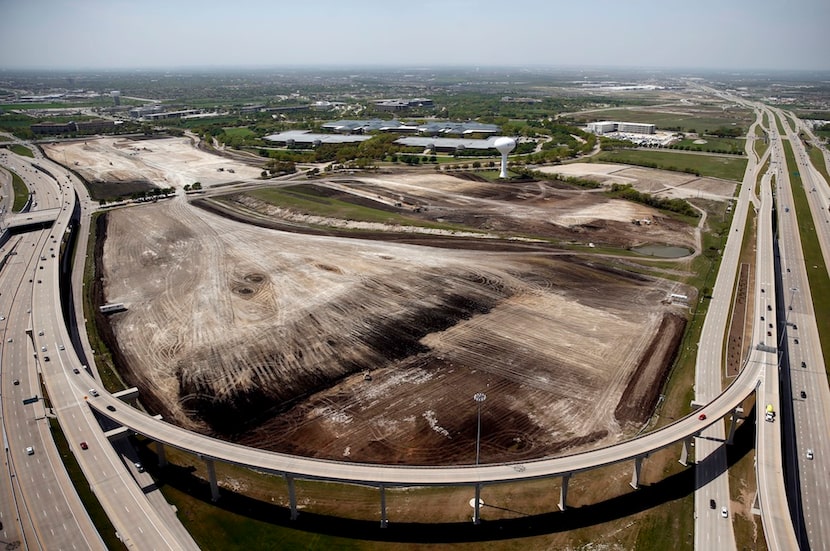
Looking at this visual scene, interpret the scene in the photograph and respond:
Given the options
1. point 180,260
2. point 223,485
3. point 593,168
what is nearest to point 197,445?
point 223,485

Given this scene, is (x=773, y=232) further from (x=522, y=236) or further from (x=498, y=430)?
(x=498, y=430)

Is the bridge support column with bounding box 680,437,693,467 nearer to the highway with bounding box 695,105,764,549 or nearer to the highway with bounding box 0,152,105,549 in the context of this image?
the highway with bounding box 695,105,764,549

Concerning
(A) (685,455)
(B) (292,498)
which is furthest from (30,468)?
(A) (685,455)

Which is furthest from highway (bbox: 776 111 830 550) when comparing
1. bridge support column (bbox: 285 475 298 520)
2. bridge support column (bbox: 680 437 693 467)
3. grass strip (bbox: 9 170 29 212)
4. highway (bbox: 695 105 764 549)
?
grass strip (bbox: 9 170 29 212)

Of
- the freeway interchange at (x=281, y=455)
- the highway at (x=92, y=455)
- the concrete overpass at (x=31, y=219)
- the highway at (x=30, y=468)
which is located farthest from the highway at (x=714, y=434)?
the concrete overpass at (x=31, y=219)

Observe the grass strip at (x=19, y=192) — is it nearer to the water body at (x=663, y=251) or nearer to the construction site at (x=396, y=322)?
the construction site at (x=396, y=322)

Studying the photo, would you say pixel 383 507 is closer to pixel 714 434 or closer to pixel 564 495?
pixel 564 495
